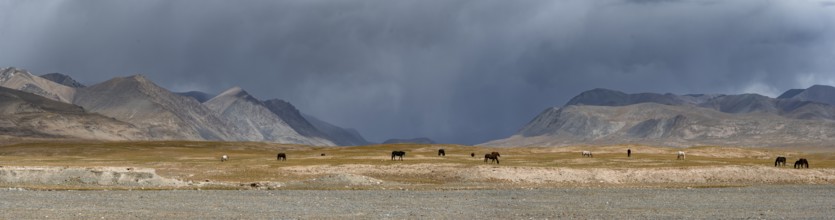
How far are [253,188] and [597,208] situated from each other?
1022 inches

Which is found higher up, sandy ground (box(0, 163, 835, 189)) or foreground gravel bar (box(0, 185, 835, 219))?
sandy ground (box(0, 163, 835, 189))

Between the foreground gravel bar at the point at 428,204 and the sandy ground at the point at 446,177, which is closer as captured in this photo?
the foreground gravel bar at the point at 428,204

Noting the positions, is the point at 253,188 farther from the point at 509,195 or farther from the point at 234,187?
the point at 509,195

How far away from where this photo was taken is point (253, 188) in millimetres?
61094

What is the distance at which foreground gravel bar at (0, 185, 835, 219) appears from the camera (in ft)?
131

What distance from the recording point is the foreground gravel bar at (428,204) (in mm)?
39781

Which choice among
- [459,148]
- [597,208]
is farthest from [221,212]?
[459,148]

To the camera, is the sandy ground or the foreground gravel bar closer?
the foreground gravel bar

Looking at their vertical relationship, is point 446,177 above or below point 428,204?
above

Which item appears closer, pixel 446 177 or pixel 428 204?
pixel 428 204

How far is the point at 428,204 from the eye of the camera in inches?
1845

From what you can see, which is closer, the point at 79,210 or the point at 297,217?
the point at 297,217

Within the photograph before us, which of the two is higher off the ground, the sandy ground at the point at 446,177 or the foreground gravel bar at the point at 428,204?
the sandy ground at the point at 446,177

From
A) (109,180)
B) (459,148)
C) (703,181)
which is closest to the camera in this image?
(109,180)
